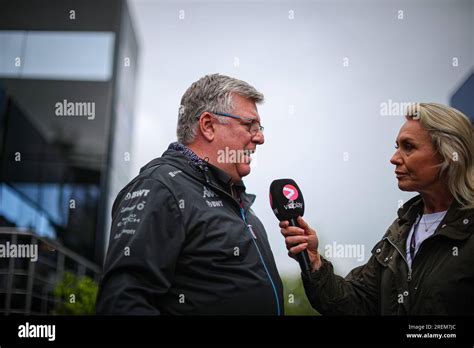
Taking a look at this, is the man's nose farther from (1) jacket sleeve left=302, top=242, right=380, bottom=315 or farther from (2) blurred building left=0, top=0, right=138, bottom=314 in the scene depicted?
(2) blurred building left=0, top=0, right=138, bottom=314

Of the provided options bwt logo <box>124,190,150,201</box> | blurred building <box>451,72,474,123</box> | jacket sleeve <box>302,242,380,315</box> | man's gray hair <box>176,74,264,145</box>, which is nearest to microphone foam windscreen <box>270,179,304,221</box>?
jacket sleeve <box>302,242,380,315</box>

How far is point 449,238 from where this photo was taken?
2373 mm

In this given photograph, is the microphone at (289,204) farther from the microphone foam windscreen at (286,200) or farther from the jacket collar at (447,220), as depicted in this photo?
the jacket collar at (447,220)

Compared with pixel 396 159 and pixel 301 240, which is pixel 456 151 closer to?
pixel 396 159

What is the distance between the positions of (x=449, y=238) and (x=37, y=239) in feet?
5.72

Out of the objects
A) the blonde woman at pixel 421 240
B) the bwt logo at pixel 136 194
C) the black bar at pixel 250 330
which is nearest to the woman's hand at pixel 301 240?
the blonde woman at pixel 421 240

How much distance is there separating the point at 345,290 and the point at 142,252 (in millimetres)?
975

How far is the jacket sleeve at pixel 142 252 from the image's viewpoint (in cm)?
207

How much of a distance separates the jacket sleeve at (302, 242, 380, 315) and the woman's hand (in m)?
0.05

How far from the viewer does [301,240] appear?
2416mm

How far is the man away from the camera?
6.89ft

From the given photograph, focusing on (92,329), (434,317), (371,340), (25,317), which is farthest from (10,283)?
(434,317)

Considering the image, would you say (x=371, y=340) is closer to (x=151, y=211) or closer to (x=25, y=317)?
(x=151, y=211)

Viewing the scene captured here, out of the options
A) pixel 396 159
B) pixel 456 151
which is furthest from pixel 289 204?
pixel 456 151
